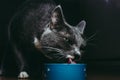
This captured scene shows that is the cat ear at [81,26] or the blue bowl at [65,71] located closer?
the blue bowl at [65,71]

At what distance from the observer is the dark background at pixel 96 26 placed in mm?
2182

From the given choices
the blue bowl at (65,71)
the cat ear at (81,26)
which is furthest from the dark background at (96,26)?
the blue bowl at (65,71)

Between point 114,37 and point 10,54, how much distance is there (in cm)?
82

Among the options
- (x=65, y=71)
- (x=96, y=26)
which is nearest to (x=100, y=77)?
(x=96, y=26)

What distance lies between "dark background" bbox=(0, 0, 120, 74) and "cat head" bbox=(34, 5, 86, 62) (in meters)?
0.07

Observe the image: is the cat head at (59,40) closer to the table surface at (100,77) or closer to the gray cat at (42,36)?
the gray cat at (42,36)

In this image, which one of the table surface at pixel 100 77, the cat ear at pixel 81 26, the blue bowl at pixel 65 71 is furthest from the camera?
the cat ear at pixel 81 26

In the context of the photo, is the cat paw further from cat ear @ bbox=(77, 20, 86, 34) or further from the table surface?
cat ear @ bbox=(77, 20, 86, 34)

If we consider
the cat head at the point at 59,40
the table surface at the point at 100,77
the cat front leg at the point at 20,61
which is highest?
the cat head at the point at 59,40

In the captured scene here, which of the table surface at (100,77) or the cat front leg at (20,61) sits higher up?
the cat front leg at (20,61)

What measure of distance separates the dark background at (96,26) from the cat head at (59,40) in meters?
0.07

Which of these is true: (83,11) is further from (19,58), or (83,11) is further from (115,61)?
(19,58)

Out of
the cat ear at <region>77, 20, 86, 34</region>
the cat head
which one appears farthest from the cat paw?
the cat ear at <region>77, 20, 86, 34</region>

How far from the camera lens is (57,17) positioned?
2.23 metres
